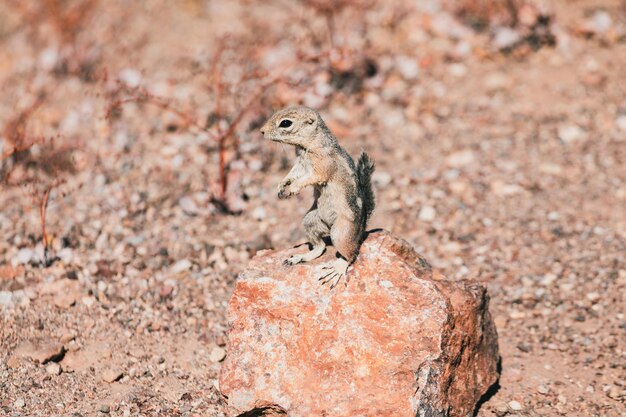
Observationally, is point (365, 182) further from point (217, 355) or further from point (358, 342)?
point (217, 355)

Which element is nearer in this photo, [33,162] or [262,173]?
[33,162]

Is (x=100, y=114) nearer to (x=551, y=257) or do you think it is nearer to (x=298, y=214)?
(x=298, y=214)

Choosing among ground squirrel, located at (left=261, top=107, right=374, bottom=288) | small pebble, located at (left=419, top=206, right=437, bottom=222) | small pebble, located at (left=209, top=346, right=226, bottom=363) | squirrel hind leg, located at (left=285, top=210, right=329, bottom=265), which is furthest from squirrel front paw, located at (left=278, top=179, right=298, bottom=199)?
small pebble, located at (left=419, top=206, right=437, bottom=222)

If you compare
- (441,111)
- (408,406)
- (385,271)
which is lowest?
(441,111)

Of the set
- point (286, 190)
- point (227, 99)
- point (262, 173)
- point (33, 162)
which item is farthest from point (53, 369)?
point (227, 99)

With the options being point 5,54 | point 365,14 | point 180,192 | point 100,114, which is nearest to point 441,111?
point 365,14

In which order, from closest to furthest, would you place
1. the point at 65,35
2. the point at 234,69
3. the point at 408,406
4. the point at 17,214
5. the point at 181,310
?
the point at 408,406
the point at 181,310
the point at 17,214
the point at 234,69
the point at 65,35

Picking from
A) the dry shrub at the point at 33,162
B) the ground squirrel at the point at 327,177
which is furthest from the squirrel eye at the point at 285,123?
the dry shrub at the point at 33,162
